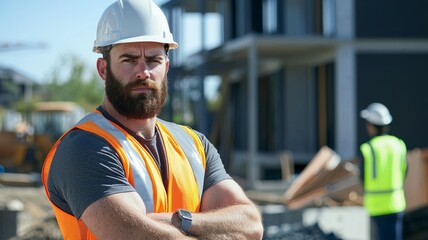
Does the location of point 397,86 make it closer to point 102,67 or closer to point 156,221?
point 102,67

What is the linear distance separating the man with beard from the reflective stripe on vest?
561cm

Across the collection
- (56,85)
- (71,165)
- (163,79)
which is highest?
(163,79)

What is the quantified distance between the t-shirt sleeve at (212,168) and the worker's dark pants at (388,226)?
17.8ft

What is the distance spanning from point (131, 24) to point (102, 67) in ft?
0.62

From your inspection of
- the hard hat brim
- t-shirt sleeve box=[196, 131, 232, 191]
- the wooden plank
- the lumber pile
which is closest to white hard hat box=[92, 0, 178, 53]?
the hard hat brim

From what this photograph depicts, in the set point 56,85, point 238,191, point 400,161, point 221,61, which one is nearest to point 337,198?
point 400,161

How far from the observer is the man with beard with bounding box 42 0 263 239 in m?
2.52

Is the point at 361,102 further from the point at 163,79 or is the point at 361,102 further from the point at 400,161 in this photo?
the point at 163,79

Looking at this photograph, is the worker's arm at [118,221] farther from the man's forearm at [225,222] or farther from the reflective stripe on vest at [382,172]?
the reflective stripe on vest at [382,172]

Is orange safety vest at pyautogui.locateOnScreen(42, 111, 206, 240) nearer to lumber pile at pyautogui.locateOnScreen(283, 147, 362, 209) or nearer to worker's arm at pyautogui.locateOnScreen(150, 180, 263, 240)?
worker's arm at pyautogui.locateOnScreen(150, 180, 263, 240)

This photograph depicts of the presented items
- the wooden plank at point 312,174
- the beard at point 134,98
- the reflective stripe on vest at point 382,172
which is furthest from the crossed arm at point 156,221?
the wooden plank at point 312,174

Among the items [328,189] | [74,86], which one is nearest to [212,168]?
[328,189]

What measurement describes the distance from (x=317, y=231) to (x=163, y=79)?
651cm

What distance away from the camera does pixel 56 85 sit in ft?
268
